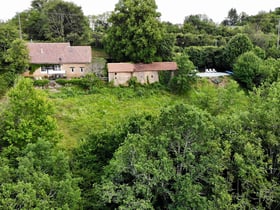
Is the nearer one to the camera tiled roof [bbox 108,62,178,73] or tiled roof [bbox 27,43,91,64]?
tiled roof [bbox 108,62,178,73]

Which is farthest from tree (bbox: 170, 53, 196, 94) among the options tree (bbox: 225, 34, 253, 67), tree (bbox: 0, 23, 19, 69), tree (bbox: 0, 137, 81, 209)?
tree (bbox: 0, 137, 81, 209)

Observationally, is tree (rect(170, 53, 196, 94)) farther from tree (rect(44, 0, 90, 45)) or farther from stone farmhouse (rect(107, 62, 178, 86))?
tree (rect(44, 0, 90, 45))

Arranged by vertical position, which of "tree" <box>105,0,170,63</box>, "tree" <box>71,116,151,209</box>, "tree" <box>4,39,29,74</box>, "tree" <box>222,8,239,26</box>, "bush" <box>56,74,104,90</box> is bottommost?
"tree" <box>71,116,151,209</box>

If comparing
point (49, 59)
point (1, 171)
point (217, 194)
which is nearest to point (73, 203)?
point (1, 171)

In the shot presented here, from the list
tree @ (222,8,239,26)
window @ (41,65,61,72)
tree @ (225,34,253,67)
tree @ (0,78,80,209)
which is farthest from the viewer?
tree @ (222,8,239,26)

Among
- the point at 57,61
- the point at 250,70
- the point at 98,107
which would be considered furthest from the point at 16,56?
the point at 250,70

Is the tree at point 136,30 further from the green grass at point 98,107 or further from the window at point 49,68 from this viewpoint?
the window at point 49,68

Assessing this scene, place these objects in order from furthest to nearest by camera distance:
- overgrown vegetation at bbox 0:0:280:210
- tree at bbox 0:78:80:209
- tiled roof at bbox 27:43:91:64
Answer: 1. tiled roof at bbox 27:43:91:64
2. overgrown vegetation at bbox 0:0:280:210
3. tree at bbox 0:78:80:209

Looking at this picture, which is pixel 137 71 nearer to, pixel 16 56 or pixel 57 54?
pixel 57 54
